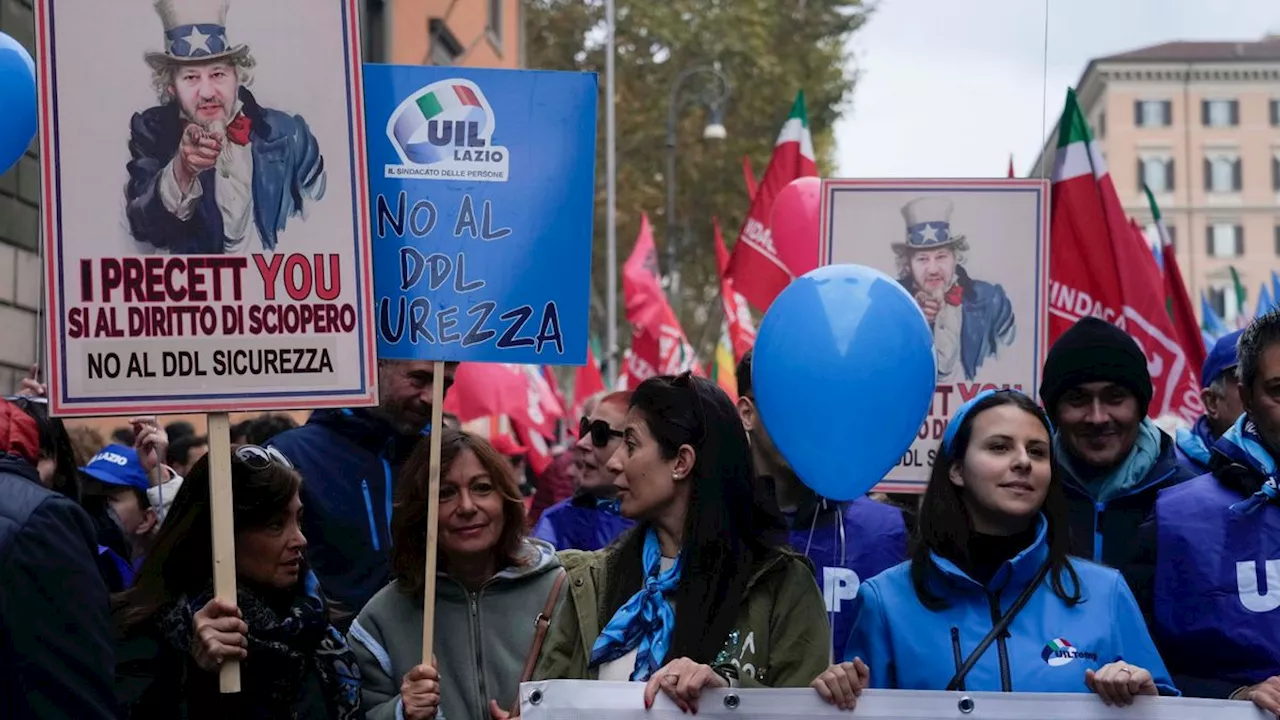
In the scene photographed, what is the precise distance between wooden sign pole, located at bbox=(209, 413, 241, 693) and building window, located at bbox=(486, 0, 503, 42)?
25903mm

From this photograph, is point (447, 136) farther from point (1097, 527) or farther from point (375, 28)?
point (375, 28)

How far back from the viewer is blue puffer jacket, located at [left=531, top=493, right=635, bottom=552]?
22.8 ft

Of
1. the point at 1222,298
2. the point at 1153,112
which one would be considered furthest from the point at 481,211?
the point at 1153,112

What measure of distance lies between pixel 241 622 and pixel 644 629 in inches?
36.0

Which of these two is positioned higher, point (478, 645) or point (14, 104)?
point (14, 104)

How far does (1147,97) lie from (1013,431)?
9935 centimetres

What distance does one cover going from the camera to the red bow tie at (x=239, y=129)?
14.9 feet

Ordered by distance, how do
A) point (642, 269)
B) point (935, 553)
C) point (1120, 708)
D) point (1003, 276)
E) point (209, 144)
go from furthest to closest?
1. point (642, 269)
2. point (1003, 276)
3. point (209, 144)
4. point (935, 553)
5. point (1120, 708)

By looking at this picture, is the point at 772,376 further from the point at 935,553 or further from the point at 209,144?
the point at 209,144

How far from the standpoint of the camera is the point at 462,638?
4.84 metres

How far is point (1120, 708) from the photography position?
3.97 m

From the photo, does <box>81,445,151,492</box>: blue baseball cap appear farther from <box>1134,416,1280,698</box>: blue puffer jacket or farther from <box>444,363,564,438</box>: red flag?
<box>444,363,564,438</box>: red flag

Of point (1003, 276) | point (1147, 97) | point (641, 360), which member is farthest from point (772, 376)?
point (1147, 97)

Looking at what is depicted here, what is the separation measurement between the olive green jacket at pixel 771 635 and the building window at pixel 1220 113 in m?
101
